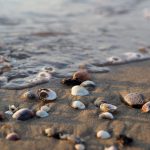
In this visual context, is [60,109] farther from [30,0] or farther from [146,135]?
[30,0]

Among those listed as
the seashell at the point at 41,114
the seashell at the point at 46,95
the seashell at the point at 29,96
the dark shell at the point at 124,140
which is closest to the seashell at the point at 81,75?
the seashell at the point at 46,95

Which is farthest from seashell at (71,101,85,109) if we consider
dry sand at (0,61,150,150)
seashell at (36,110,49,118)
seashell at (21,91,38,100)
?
seashell at (21,91,38,100)

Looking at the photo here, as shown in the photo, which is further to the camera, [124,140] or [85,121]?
[85,121]

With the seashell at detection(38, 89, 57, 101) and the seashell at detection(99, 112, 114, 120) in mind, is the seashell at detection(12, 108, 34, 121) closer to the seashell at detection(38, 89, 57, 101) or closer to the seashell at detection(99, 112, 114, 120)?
the seashell at detection(38, 89, 57, 101)

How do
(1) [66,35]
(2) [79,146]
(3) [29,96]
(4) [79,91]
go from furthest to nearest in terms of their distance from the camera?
(1) [66,35] → (4) [79,91] → (3) [29,96] → (2) [79,146]

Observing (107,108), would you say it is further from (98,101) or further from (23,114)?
(23,114)

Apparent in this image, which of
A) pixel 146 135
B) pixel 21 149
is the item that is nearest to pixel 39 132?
pixel 21 149

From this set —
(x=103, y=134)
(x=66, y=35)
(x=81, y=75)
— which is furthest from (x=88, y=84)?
(x=66, y=35)
